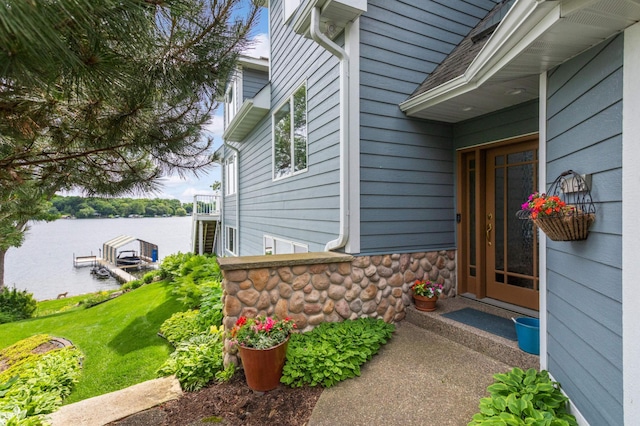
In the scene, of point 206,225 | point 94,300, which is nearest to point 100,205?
point 206,225

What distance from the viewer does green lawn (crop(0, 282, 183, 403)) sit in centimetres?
394

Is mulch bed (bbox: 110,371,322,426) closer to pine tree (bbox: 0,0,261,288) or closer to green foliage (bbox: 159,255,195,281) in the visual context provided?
pine tree (bbox: 0,0,261,288)

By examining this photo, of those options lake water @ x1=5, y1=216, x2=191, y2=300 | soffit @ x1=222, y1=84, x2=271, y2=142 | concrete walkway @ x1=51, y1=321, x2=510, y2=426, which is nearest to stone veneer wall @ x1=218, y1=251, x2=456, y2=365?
concrete walkway @ x1=51, y1=321, x2=510, y2=426

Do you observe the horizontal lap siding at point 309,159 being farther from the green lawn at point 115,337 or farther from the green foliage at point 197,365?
the green lawn at point 115,337

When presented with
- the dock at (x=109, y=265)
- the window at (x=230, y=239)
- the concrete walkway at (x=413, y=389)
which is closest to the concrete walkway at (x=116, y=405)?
the concrete walkway at (x=413, y=389)

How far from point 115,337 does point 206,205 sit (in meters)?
8.44

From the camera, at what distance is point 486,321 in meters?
3.54

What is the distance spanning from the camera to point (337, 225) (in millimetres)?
4008

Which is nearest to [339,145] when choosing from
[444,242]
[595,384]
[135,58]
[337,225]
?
[337,225]

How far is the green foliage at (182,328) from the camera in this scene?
4633 millimetres

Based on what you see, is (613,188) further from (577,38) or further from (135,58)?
(135,58)

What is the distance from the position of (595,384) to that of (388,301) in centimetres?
240

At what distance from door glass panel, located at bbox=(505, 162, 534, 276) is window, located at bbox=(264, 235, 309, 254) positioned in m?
2.92

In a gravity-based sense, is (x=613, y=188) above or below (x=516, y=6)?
below
